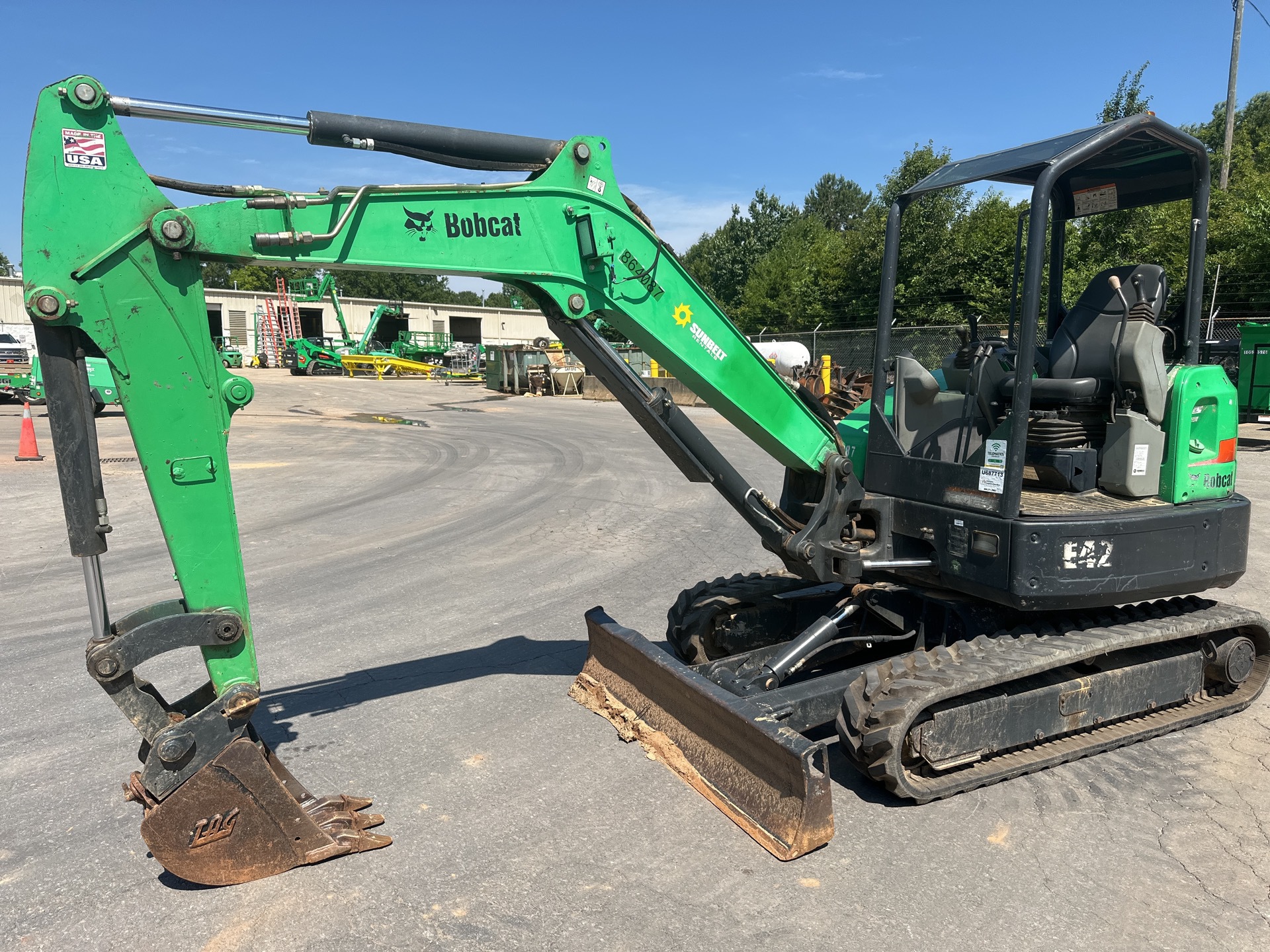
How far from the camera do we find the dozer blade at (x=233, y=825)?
3.17 metres

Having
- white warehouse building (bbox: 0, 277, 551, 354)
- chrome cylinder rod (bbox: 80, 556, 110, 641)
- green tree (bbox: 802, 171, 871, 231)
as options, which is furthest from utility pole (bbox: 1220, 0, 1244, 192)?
green tree (bbox: 802, 171, 871, 231)

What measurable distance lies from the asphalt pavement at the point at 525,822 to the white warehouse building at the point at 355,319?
45133 mm

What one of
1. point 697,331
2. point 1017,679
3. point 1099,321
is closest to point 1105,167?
point 1099,321

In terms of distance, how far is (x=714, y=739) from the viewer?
13.5 ft

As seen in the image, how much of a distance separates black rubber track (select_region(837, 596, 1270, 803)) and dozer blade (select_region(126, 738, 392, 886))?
90.1 inches

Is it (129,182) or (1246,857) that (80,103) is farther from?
(1246,857)

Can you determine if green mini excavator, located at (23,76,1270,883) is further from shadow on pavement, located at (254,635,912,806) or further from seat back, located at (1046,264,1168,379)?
shadow on pavement, located at (254,635,912,806)

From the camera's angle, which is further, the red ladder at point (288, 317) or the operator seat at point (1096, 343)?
the red ladder at point (288, 317)

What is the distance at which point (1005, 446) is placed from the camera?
13.5 ft

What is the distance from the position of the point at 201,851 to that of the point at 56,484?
37.1 ft

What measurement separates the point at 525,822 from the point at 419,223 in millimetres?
2567

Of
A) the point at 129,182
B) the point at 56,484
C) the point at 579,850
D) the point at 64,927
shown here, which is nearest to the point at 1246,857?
the point at 579,850

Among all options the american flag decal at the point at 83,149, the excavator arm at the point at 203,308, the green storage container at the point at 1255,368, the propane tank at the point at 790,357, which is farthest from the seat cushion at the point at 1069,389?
the propane tank at the point at 790,357

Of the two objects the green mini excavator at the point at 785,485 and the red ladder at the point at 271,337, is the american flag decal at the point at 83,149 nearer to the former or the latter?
the green mini excavator at the point at 785,485
